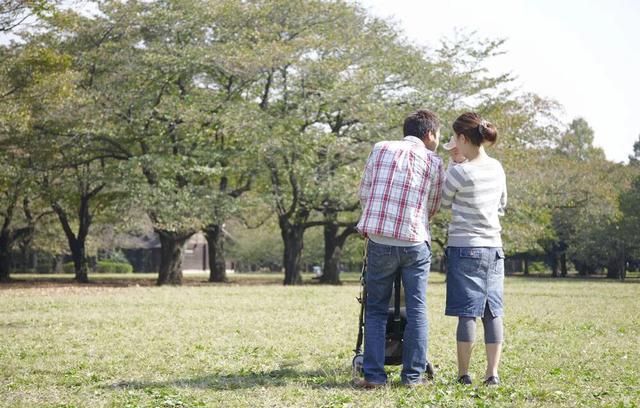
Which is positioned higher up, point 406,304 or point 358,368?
point 406,304

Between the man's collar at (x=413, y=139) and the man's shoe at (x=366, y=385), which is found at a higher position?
the man's collar at (x=413, y=139)

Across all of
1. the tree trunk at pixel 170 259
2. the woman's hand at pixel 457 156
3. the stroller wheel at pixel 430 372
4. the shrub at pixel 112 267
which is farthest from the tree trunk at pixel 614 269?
the woman's hand at pixel 457 156

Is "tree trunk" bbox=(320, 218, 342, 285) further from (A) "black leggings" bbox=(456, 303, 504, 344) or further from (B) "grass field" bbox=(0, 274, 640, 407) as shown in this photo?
(A) "black leggings" bbox=(456, 303, 504, 344)

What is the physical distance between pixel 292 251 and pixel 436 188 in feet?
71.4

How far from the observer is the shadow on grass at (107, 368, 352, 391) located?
5457mm

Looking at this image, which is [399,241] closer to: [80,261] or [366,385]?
[366,385]

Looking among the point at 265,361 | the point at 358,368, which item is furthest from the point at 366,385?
the point at 265,361

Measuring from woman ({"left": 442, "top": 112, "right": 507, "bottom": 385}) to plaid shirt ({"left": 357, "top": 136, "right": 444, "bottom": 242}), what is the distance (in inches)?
5.7

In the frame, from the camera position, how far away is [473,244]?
535 cm

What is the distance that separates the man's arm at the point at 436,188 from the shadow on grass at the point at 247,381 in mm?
1468

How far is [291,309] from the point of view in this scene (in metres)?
13.0

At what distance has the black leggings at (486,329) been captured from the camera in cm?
536

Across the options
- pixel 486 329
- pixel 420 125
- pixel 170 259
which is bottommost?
pixel 486 329

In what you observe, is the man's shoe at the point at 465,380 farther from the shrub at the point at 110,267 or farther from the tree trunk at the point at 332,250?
the shrub at the point at 110,267
